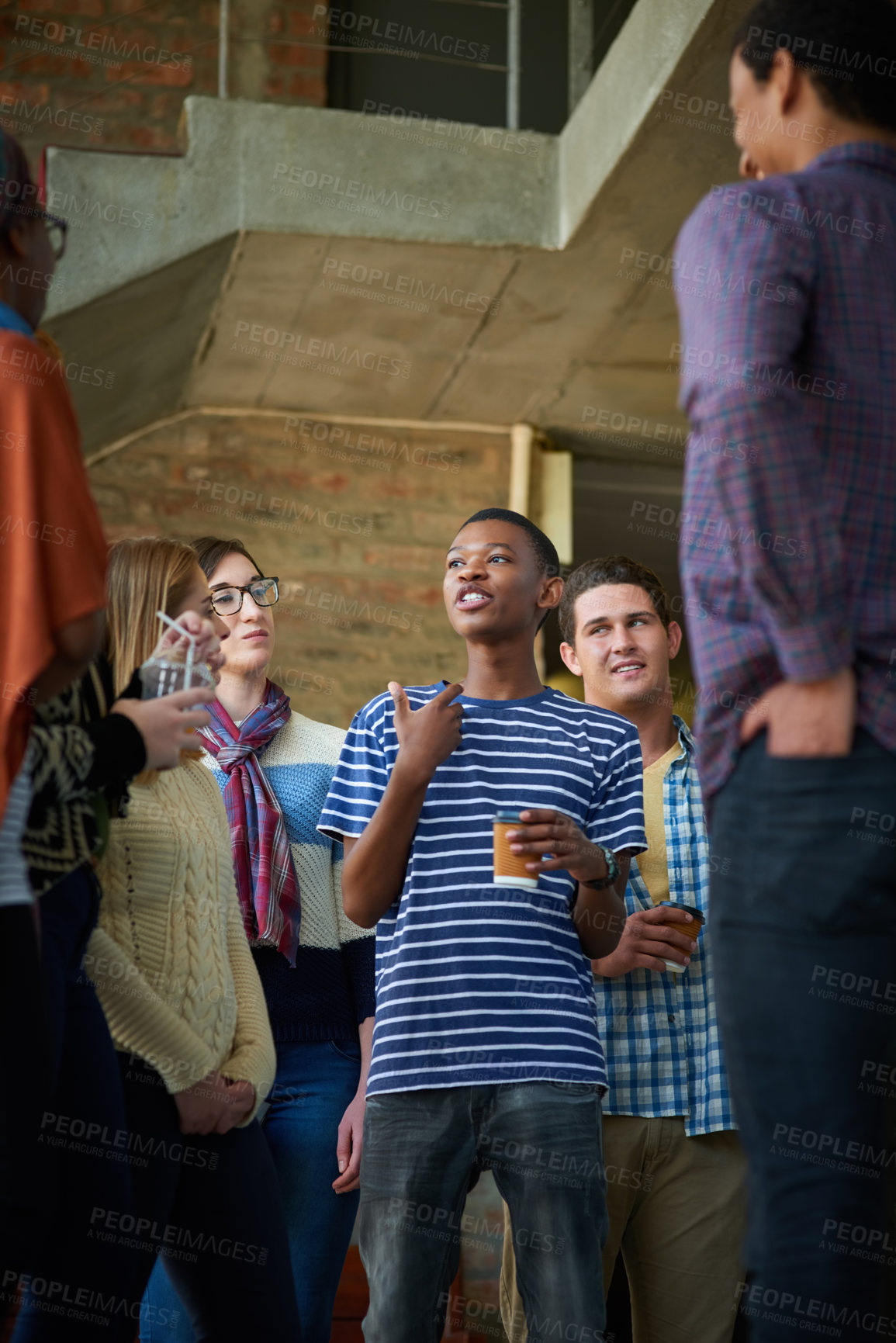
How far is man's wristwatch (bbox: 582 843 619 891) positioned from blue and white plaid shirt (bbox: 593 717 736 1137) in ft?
1.00

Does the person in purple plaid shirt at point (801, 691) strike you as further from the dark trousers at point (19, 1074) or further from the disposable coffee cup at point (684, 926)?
the disposable coffee cup at point (684, 926)

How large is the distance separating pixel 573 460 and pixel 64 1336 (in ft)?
16.1

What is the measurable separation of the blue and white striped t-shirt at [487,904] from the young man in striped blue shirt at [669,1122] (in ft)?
0.99

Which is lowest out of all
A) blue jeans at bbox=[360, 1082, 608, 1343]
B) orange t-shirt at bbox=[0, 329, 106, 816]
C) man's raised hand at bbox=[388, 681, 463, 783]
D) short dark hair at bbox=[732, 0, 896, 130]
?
blue jeans at bbox=[360, 1082, 608, 1343]

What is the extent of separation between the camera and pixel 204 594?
2.32m

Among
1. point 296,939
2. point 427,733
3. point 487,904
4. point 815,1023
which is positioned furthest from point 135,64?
point 815,1023

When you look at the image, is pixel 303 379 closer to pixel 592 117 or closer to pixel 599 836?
pixel 592 117

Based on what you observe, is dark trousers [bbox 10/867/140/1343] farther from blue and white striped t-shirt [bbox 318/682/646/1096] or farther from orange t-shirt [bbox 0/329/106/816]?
blue and white striped t-shirt [bbox 318/682/646/1096]

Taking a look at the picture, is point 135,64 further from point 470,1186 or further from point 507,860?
point 470,1186

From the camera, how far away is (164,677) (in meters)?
1.86

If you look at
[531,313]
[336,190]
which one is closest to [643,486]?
[531,313]

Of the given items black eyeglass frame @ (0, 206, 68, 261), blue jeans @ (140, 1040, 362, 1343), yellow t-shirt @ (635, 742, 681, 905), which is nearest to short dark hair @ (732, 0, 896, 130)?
black eyeglass frame @ (0, 206, 68, 261)

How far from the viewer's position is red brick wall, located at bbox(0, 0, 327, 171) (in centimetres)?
Result: 598

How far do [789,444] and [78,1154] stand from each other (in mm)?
1223
